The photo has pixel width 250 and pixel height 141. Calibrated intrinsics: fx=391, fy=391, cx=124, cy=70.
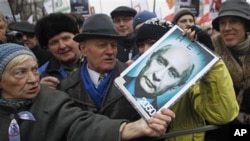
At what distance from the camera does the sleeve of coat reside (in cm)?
217

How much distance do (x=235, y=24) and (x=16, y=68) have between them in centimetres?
165

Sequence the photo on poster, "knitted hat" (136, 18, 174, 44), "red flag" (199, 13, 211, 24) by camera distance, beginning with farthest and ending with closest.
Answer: "red flag" (199, 13, 211, 24), "knitted hat" (136, 18, 174, 44), the photo on poster

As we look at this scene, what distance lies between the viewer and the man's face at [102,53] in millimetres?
2430

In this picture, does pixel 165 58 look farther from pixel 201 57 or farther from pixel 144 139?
pixel 144 139

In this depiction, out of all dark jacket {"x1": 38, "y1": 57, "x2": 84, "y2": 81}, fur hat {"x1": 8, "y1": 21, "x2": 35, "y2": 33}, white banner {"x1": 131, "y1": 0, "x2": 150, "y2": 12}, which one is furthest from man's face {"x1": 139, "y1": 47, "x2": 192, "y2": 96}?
white banner {"x1": 131, "y1": 0, "x2": 150, "y2": 12}

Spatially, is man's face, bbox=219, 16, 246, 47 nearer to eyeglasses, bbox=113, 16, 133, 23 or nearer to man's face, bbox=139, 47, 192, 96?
man's face, bbox=139, 47, 192, 96

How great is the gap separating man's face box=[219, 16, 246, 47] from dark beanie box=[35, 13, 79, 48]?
1166mm

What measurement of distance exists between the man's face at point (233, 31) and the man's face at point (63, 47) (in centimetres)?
116

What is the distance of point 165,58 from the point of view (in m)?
2.09

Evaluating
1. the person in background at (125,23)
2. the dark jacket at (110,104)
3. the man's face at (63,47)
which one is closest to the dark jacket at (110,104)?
the dark jacket at (110,104)

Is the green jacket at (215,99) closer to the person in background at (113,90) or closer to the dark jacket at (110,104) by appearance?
the person in background at (113,90)

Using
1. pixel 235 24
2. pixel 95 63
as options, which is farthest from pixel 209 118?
pixel 235 24

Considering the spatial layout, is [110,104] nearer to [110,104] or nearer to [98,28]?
[110,104]

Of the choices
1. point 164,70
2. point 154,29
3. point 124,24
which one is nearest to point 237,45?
point 154,29
